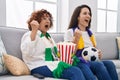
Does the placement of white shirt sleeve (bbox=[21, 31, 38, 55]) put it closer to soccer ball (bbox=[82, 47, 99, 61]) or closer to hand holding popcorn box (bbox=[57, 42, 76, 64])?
hand holding popcorn box (bbox=[57, 42, 76, 64])

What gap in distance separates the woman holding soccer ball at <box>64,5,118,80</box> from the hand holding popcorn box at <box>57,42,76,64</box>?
0.13m

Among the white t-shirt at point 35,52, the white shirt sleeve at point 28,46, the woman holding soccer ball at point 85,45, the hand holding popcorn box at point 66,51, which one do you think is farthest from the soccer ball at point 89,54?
the white shirt sleeve at point 28,46

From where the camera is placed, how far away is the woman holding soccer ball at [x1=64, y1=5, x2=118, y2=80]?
2135mm

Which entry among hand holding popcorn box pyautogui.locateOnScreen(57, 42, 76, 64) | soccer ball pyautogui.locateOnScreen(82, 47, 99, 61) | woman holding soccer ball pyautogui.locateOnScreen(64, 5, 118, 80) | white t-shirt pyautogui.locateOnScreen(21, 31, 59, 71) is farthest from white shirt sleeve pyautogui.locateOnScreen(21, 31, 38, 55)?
soccer ball pyautogui.locateOnScreen(82, 47, 99, 61)

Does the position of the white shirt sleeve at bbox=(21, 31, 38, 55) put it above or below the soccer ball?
above

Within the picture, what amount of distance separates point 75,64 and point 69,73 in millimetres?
276

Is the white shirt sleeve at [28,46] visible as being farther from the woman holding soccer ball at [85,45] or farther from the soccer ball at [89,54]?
the soccer ball at [89,54]

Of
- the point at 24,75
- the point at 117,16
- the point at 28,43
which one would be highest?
the point at 117,16

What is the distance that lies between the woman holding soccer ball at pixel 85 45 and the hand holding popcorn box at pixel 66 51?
126 millimetres

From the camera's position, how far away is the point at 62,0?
3.40 metres

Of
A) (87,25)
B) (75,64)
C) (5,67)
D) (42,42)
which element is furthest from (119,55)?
(5,67)

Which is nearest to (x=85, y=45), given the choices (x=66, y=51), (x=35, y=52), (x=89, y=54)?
(x=89, y=54)

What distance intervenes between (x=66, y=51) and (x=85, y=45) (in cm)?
55

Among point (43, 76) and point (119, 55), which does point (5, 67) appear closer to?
point (43, 76)
